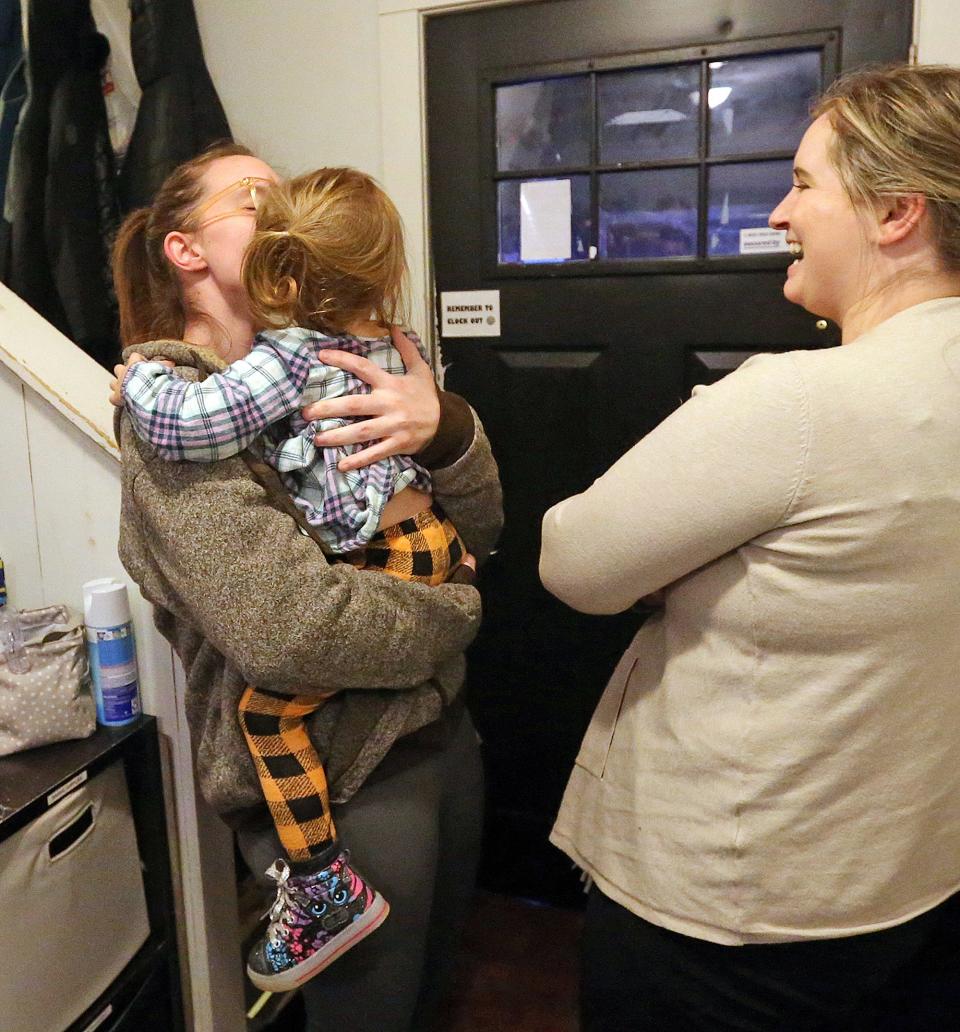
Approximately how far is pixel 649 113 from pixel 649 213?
0.19 meters

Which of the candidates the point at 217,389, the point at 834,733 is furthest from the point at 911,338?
the point at 217,389

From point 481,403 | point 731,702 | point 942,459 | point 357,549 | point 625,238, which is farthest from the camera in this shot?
point 481,403

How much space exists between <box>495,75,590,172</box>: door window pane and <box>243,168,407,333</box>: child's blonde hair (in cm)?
96

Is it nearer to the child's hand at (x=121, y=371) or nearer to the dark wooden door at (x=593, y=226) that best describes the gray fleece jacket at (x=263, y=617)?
the child's hand at (x=121, y=371)

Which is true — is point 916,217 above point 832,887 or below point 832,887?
above

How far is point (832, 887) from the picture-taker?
831 millimetres

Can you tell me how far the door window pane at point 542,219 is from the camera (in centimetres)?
182

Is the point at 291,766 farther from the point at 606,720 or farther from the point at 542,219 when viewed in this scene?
the point at 542,219

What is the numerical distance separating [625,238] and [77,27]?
127cm

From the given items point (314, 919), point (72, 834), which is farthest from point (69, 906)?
point (314, 919)

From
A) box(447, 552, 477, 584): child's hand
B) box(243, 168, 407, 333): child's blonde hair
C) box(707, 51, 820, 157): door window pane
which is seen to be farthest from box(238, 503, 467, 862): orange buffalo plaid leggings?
box(707, 51, 820, 157): door window pane

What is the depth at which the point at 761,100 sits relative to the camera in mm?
1671

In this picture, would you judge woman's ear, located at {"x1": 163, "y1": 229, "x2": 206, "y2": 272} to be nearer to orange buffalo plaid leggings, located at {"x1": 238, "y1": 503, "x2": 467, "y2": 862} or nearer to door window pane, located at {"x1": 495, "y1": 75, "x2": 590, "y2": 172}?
orange buffalo plaid leggings, located at {"x1": 238, "y1": 503, "x2": 467, "y2": 862}

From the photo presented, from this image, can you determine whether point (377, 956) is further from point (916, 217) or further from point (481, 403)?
point (481, 403)
